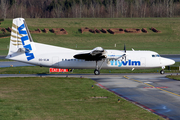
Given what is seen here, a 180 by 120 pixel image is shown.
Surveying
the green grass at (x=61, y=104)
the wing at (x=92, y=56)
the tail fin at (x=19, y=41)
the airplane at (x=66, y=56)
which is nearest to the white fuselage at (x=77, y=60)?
the airplane at (x=66, y=56)

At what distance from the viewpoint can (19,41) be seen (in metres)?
37.0

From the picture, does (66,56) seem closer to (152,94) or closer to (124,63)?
(124,63)

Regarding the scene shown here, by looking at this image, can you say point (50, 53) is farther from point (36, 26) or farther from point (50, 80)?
point (36, 26)

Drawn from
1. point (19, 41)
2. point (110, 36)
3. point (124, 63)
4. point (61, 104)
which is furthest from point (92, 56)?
point (110, 36)

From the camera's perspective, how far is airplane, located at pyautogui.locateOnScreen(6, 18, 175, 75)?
37.0 metres

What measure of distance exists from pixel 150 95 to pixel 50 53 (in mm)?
18819

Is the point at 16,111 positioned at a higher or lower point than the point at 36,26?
lower

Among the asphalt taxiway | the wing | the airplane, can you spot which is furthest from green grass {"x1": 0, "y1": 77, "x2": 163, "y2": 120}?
the airplane

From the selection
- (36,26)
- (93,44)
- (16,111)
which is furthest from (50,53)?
(36,26)

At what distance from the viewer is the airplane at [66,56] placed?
3700 centimetres

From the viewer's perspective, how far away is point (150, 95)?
23641mm

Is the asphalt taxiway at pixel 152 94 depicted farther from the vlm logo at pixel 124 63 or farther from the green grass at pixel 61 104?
the vlm logo at pixel 124 63

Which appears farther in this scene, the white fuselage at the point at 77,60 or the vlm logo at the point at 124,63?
the vlm logo at the point at 124,63

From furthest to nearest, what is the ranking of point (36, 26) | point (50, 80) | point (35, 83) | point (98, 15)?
point (98, 15), point (36, 26), point (50, 80), point (35, 83)
